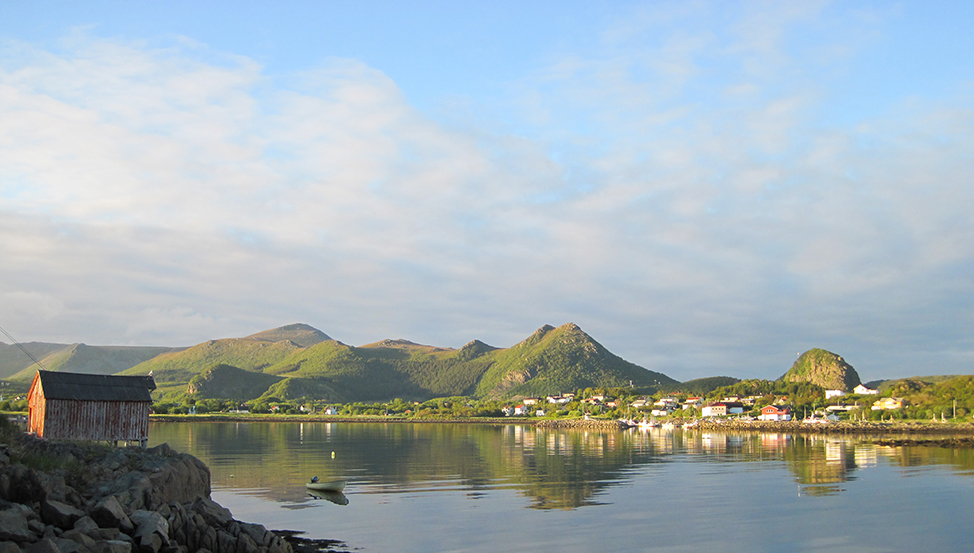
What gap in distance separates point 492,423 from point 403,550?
468 feet

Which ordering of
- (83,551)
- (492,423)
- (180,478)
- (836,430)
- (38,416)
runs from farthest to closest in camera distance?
1. (492,423)
2. (836,430)
3. (38,416)
4. (180,478)
5. (83,551)

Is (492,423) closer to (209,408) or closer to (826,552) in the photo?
(209,408)

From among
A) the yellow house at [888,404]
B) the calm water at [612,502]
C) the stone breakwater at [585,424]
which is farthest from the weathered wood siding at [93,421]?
the yellow house at [888,404]

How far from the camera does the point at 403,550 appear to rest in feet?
79.7

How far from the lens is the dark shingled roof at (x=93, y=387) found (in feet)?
115

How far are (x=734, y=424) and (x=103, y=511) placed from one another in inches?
5245

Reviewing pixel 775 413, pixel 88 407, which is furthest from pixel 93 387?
pixel 775 413

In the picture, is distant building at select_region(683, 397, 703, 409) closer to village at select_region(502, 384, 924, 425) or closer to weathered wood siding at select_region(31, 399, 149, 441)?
village at select_region(502, 384, 924, 425)

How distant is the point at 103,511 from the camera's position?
17.5 m

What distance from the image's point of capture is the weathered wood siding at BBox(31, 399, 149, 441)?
34875mm

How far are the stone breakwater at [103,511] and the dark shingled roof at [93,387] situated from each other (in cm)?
719

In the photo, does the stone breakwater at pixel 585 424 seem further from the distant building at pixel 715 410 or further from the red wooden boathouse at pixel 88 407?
the red wooden boathouse at pixel 88 407

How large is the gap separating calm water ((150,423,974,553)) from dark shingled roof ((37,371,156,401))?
6.92 metres

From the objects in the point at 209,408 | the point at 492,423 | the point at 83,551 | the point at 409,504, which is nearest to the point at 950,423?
the point at 492,423
